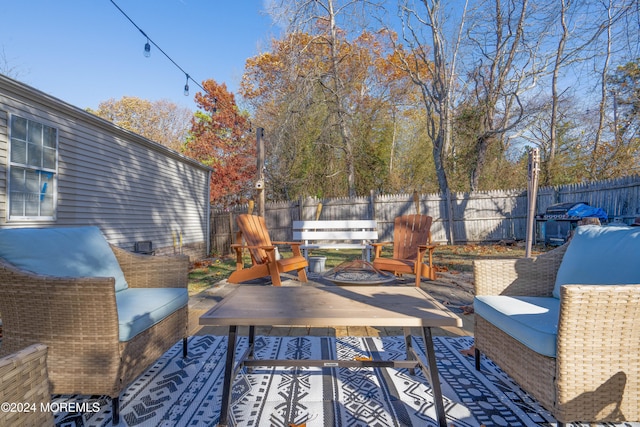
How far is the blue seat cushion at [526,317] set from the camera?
1.42 meters

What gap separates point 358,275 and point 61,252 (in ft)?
9.07

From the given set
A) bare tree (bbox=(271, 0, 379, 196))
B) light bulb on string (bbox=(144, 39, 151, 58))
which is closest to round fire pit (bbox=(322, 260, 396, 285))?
light bulb on string (bbox=(144, 39, 151, 58))

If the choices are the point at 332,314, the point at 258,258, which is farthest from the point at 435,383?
the point at 258,258

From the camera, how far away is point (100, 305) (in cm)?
154

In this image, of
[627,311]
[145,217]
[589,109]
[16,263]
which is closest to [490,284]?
[627,311]

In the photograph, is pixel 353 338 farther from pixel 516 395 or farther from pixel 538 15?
pixel 538 15

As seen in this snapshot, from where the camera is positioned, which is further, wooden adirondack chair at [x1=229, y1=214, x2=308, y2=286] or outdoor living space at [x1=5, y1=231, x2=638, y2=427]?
wooden adirondack chair at [x1=229, y1=214, x2=308, y2=286]

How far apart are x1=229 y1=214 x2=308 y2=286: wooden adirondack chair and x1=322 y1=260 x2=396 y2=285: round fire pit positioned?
0.51 metres

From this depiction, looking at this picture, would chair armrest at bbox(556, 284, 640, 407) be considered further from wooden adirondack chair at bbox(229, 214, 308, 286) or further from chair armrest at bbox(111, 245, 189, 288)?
wooden adirondack chair at bbox(229, 214, 308, 286)

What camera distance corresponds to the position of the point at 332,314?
5.01 feet

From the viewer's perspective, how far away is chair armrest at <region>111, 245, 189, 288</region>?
7.70 feet

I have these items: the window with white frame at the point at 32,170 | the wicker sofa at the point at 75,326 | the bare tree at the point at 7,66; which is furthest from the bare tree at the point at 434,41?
the bare tree at the point at 7,66

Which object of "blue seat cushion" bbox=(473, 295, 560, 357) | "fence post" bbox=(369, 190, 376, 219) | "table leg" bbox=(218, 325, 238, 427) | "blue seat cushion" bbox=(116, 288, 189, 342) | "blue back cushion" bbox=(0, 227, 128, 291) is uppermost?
"fence post" bbox=(369, 190, 376, 219)

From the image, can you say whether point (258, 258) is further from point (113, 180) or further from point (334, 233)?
point (113, 180)
